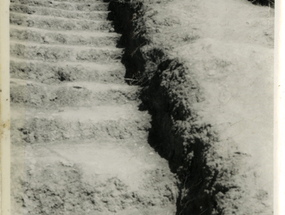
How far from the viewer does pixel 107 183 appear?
205 cm

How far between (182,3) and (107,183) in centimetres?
200

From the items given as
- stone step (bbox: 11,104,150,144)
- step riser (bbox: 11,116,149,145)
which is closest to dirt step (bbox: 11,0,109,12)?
stone step (bbox: 11,104,150,144)

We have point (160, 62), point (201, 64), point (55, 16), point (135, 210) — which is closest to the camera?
point (135, 210)

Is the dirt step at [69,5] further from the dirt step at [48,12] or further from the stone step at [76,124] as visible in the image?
the stone step at [76,124]

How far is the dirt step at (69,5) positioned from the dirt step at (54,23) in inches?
14.2

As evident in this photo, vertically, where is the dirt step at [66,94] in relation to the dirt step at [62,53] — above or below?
below

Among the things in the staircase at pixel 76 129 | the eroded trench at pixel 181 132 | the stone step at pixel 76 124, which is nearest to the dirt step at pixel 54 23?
the staircase at pixel 76 129

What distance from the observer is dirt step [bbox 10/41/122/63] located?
2.94m

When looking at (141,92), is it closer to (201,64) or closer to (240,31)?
(201,64)

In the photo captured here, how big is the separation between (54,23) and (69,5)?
603mm

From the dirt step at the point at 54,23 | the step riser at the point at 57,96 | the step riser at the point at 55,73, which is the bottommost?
the step riser at the point at 57,96

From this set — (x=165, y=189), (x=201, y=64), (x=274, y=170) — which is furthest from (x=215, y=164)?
(x=201, y=64)

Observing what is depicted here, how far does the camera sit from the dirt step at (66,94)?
101 inches

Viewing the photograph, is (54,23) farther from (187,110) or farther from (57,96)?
(187,110)
